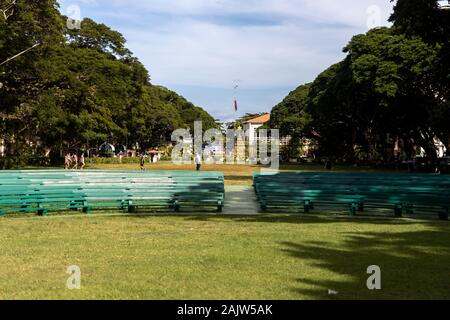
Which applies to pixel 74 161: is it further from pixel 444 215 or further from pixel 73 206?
pixel 444 215

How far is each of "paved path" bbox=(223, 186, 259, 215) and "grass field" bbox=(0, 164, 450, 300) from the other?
99.4 inches

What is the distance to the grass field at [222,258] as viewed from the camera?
680cm

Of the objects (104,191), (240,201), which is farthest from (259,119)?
(104,191)

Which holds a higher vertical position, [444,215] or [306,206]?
[306,206]

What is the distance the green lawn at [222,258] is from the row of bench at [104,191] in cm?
163

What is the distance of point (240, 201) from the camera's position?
63.4 feet

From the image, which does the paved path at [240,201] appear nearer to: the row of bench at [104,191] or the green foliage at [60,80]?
the row of bench at [104,191]

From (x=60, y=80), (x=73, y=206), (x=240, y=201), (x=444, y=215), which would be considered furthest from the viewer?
(x=60, y=80)

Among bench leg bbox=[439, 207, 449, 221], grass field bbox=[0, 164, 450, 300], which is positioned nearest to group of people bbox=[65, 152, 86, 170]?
grass field bbox=[0, 164, 450, 300]

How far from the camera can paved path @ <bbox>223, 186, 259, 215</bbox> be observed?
16505 millimetres

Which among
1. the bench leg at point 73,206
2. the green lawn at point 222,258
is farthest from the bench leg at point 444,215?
the bench leg at point 73,206

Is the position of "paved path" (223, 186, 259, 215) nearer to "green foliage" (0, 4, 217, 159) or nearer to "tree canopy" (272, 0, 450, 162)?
"tree canopy" (272, 0, 450, 162)

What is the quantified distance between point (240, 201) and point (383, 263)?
35.9 feet
